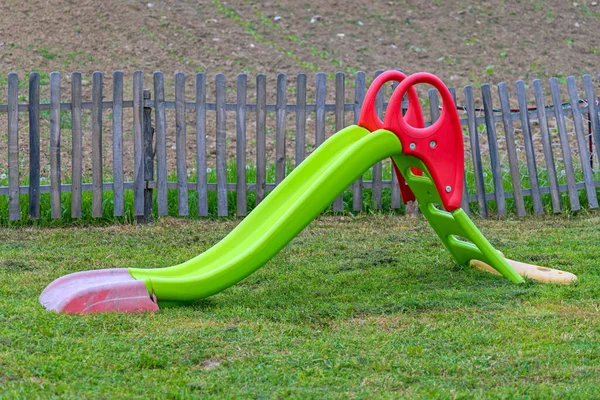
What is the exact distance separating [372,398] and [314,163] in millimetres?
2356

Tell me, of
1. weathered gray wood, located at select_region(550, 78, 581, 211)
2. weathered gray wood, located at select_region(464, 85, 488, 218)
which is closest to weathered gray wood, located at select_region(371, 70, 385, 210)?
weathered gray wood, located at select_region(464, 85, 488, 218)

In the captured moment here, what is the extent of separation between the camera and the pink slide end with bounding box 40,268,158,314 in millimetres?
4543

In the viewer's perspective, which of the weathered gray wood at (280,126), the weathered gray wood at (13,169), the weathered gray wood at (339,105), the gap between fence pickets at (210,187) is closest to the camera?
the weathered gray wood at (13,169)

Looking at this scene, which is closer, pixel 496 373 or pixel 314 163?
pixel 496 373

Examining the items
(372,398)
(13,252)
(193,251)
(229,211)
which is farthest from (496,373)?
(229,211)

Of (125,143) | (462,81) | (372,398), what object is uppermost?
(462,81)

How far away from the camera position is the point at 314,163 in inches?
215

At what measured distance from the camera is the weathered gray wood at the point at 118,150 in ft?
24.9

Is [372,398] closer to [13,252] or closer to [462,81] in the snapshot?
[13,252]

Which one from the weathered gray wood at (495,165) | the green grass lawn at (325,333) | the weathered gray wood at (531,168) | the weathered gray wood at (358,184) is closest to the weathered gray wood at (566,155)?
the weathered gray wood at (531,168)

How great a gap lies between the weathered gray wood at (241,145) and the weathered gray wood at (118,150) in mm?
1075

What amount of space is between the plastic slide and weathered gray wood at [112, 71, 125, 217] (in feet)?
8.87

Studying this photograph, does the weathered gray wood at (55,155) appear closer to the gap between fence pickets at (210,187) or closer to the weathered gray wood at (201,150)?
the gap between fence pickets at (210,187)

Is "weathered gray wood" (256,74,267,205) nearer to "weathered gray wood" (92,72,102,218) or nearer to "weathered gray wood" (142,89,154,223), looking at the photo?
"weathered gray wood" (142,89,154,223)
